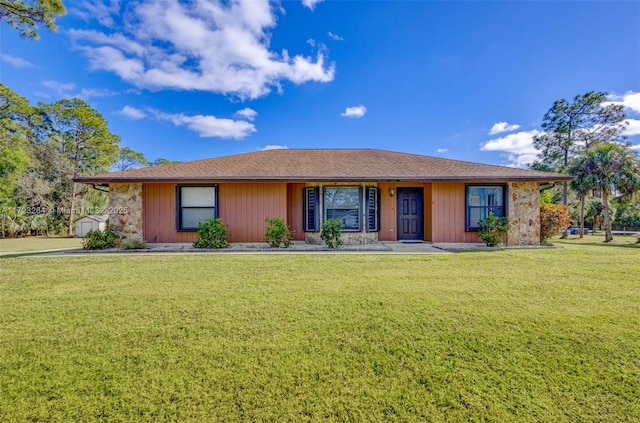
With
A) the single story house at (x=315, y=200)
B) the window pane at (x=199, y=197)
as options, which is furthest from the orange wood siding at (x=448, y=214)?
the window pane at (x=199, y=197)

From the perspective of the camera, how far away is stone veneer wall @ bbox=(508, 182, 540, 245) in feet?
30.1

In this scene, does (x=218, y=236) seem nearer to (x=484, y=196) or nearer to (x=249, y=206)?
(x=249, y=206)

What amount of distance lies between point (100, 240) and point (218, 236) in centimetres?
391

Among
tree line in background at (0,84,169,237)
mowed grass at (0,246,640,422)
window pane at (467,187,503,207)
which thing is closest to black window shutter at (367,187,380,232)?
window pane at (467,187,503,207)

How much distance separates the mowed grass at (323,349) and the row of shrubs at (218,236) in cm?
375

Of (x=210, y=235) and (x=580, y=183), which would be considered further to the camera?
(x=580, y=183)

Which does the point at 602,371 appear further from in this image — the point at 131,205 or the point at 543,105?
the point at 543,105

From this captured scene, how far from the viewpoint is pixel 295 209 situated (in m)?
9.99

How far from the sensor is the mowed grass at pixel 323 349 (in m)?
1.93

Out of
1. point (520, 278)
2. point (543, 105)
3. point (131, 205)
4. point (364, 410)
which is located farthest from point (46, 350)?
point (543, 105)

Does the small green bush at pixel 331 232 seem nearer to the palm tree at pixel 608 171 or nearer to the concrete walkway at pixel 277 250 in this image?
the concrete walkway at pixel 277 250

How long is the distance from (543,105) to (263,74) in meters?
21.8

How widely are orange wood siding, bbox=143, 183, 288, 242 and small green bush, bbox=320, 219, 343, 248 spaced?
165cm

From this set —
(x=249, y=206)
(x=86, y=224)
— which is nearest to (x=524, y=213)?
(x=249, y=206)
